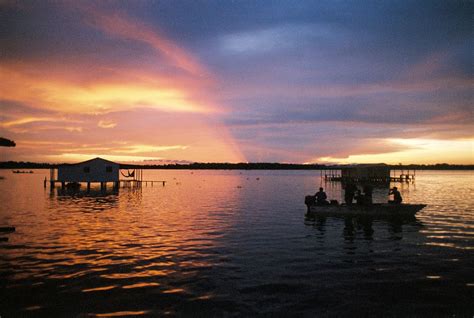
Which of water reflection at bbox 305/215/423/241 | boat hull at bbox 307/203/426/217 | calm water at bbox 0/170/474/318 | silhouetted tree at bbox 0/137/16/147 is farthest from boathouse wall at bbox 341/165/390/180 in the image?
silhouetted tree at bbox 0/137/16/147

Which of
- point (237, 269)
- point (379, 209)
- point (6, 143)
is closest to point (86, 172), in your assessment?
point (379, 209)

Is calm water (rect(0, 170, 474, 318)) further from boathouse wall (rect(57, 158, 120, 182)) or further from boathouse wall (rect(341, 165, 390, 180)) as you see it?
boathouse wall (rect(341, 165, 390, 180))

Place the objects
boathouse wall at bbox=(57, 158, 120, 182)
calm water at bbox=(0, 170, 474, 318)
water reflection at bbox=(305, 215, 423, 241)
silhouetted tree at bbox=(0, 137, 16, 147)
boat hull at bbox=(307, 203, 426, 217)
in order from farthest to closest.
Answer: boathouse wall at bbox=(57, 158, 120, 182) < boat hull at bbox=(307, 203, 426, 217) < water reflection at bbox=(305, 215, 423, 241) < silhouetted tree at bbox=(0, 137, 16, 147) < calm water at bbox=(0, 170, 474, 318)

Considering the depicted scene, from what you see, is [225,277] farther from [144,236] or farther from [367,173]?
[367,173]

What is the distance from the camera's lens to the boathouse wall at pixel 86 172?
68.3 meters

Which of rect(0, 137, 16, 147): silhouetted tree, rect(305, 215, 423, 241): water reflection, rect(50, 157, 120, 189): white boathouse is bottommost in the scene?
rect(305, 215, 423, 241): water reflection

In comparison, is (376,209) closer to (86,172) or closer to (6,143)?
(6,143)

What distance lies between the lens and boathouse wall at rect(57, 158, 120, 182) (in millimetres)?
68312

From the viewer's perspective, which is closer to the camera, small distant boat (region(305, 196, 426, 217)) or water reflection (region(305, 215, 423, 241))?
water reflection (region(305, 215, 423, 241))

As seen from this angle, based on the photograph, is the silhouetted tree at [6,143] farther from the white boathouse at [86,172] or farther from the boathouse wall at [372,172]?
the boathouse wall at [372,172]

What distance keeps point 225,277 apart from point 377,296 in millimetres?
5317

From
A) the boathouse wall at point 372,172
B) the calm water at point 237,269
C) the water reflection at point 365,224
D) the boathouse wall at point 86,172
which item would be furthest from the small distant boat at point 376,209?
the boathouse wall at point 372,172

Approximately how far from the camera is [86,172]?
68.4 m

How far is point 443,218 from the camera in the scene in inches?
1222
